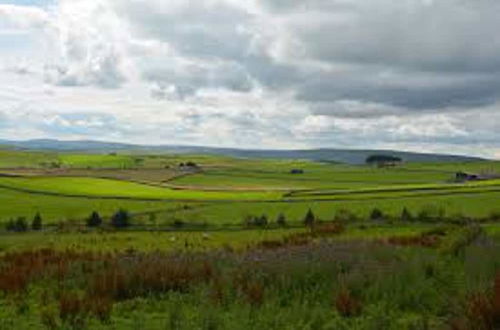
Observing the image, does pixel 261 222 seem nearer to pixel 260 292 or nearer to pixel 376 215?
pixel 376 215

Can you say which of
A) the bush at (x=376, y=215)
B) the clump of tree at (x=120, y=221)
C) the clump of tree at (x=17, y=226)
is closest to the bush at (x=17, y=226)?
the clump of tree at (x=17, y=226)

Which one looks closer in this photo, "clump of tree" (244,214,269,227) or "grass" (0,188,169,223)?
"clump of tree" (244,214,269,227)

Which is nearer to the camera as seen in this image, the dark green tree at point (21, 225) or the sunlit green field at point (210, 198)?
the dark green tree at point (21, 225)

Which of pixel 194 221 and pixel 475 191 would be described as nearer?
pixel 194 221

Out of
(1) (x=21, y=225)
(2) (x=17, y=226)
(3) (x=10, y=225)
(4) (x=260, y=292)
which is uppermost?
(4) (x=260, y=292)

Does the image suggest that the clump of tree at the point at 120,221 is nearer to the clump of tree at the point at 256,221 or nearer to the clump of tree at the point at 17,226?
the clump of tree at the point at 17,226

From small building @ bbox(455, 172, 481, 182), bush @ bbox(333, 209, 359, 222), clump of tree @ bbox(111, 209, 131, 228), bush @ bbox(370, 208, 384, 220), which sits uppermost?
small building @ bbox(455, 172, 481, 182)

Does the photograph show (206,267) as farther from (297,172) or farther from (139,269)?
(297,172)

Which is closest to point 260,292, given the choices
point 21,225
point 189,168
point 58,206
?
point 21,225

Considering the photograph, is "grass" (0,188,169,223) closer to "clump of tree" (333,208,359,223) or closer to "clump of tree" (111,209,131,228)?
"clump of tree" (111,209,131,228)

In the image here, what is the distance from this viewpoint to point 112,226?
56.4 metres

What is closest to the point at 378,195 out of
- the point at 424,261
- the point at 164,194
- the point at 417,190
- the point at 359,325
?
the point at 417,190

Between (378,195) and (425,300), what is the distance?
73449 millimetres

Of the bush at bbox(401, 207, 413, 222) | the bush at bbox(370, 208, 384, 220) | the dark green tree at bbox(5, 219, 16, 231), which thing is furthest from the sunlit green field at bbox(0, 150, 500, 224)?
the dark green tree at bbox(5, 219, 16, 231)
